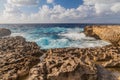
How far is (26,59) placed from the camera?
14.3 metres

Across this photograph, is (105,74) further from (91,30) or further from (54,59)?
(91,30)

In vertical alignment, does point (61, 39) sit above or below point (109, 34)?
below

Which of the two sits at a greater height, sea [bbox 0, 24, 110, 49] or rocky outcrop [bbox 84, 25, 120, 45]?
rocky outcrop [bbox 84, 25, 120, 45]

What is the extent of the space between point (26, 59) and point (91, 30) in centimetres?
3228

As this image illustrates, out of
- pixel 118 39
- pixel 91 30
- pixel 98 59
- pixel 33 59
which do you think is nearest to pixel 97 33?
pixel 91 30

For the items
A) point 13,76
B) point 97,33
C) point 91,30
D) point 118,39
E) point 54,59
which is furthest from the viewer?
point 91,30

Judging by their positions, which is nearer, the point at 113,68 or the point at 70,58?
the point at 70,58

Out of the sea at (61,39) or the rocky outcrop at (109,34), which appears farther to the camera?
the rocky outcrop at (109,34)

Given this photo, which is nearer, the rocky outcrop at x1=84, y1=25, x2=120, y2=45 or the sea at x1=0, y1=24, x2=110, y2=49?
the sea at x1=0, y1=24, x2=110, y2=49

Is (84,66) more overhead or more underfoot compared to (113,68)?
more overhead

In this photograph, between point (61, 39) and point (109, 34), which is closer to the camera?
point (109, 34)

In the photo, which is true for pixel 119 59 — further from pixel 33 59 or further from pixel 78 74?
pixel 33 59

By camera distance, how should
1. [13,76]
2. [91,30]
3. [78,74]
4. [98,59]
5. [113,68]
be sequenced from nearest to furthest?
[78,74] → [13,76] → [113,68] → [98,59] → [91,30]

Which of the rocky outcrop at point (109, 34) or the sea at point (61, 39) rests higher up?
the rocky outcrop at point (109, 34)
